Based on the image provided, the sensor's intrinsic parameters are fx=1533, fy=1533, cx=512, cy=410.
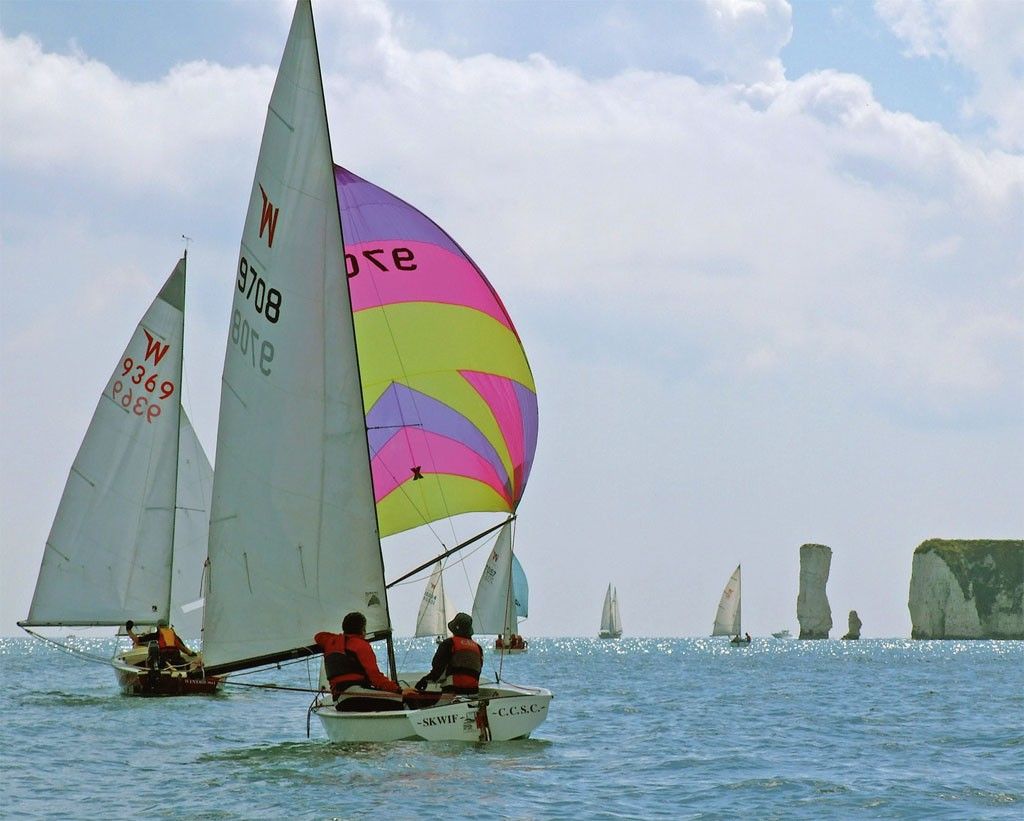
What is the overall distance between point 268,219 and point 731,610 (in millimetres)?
101127

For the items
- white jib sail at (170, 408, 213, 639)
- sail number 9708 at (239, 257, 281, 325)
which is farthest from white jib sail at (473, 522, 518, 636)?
sail number 9708 at (239, 257, 281, 325)

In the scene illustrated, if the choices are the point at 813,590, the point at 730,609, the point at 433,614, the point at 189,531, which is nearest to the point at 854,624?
the point at 813,590

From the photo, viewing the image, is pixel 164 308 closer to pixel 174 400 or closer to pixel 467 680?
pixel 174 400

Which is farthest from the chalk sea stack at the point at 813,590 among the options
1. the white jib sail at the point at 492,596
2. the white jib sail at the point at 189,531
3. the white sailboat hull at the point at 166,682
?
the white sailboat hull at the point at 166,682

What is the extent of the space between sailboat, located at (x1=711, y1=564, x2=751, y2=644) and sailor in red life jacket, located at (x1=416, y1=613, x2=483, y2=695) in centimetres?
9809

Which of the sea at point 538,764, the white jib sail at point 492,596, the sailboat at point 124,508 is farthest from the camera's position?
the white jib sail at point 492,596

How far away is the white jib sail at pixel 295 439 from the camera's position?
59.2 feet

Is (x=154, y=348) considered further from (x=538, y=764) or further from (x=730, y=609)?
(x=730, y=609)

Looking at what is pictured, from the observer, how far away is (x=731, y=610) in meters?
116

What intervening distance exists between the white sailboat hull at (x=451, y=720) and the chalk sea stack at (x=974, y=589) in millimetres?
114829

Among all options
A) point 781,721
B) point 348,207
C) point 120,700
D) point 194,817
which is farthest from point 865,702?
point 194,817

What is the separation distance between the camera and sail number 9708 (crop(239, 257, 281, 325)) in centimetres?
1833

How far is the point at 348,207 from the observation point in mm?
20766

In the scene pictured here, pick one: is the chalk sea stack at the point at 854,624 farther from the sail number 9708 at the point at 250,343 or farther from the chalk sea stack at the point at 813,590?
the sail number 9708 at the point at 250,343
